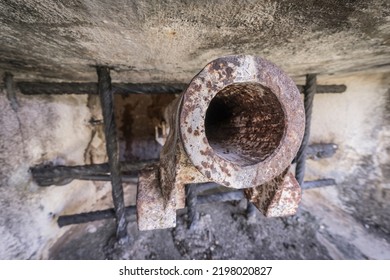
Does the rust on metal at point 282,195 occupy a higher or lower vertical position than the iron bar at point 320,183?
higher

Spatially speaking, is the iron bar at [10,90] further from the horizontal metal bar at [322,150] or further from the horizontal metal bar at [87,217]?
the horizontal metal bar at [322,150]

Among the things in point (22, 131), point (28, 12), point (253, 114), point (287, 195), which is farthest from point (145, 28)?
point (22, 131)

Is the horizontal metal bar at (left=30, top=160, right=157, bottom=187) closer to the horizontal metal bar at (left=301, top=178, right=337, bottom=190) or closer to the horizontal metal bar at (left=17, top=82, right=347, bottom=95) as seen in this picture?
the horizontal metal bar at (left=17, top=82, right=347, bottom=95)

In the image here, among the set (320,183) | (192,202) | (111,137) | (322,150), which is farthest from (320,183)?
(111,137)

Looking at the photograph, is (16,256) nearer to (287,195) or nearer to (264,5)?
(287,195)

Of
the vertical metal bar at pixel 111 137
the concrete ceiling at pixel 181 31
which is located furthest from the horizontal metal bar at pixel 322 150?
the vertical metal bar at pixel 111 137

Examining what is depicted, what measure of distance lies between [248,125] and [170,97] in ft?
6.41

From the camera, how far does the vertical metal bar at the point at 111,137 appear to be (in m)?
1.09

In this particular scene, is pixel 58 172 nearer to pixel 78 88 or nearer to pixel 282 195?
pixel 78 88

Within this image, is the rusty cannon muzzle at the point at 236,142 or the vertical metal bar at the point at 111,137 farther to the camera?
the vertical metal bar at the point at 111,137

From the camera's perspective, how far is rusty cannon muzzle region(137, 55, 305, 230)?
45 cm

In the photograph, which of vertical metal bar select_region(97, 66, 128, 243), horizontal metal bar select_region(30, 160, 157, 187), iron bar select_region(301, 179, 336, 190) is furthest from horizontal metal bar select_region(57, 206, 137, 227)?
iron bar select_region(301, 179, 336, 190)

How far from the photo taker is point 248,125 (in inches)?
27.2

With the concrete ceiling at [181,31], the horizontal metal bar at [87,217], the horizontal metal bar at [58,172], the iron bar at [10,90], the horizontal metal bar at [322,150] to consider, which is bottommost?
the horizontal metal bar at [87,217]
